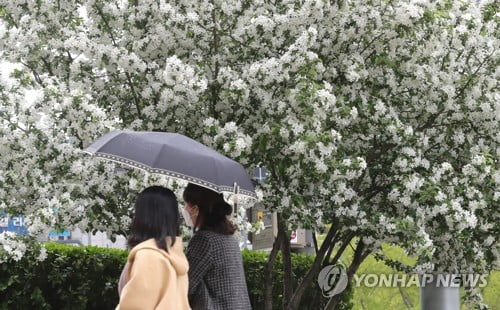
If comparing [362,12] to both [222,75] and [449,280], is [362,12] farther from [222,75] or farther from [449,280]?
[449,280]

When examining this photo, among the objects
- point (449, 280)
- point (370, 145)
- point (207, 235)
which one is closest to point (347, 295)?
point (449, 280)

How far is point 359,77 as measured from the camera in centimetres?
635

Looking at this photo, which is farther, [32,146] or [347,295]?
[347,295]

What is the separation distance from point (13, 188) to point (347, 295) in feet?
16.6

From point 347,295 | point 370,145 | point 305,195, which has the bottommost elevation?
point 347,295

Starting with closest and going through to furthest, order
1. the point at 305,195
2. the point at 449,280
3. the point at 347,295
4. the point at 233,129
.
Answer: the point at 233,129, the point at 305,195, the point at 449,280, the point at 347,295

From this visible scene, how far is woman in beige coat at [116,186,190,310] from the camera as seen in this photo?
345cm

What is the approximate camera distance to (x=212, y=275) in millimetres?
4137

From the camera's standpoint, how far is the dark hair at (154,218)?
3.65 meters

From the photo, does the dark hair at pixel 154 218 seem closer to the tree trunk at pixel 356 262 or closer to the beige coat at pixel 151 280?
the beige coat at pixel 151 280

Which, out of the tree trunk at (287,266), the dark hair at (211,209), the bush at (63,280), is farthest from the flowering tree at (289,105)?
the bush at (63,280)

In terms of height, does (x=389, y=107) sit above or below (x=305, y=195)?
above

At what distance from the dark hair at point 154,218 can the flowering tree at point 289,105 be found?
6.88 ft

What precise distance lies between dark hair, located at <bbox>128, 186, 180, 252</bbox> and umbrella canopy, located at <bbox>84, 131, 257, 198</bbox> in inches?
22.2
